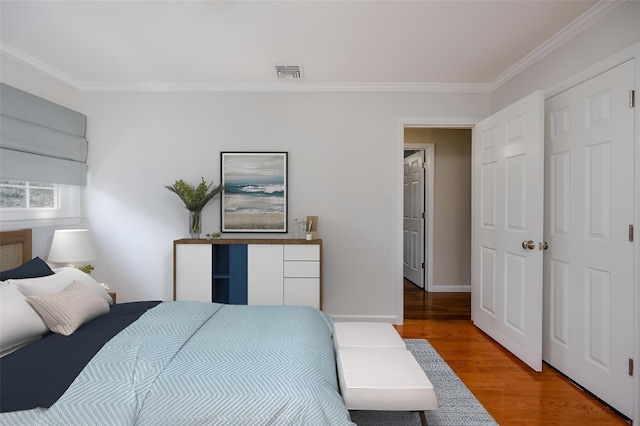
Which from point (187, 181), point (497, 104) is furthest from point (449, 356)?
point (187, 181)

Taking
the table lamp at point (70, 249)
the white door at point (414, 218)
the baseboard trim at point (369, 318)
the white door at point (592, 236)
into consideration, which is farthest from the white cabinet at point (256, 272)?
the white door at point (414, 218)

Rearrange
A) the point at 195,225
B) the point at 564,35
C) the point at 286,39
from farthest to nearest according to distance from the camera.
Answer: the point at 195,225, the point at 286,39, the point at 564,35

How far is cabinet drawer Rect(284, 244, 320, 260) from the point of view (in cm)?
335

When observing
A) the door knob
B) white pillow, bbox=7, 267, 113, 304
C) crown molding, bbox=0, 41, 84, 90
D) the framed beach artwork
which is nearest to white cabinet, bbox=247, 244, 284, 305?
the framed beach artwork

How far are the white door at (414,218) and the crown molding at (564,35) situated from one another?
2.11 m

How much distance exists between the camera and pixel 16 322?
64.2 inches

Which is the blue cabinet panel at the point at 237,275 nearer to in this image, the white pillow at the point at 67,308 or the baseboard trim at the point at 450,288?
the white pillow at the point at 67,308

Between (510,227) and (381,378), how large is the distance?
200cm

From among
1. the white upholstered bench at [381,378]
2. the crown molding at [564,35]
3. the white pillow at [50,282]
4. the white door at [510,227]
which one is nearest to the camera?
the white upholstered bench at [381,378]

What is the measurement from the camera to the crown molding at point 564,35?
2203 millimetres

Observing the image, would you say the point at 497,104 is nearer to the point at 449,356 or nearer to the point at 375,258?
the point at 375,258

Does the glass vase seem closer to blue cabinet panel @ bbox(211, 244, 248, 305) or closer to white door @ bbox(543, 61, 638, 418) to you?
blue cabinet panel @ bbox(211, 244, 248, 305)

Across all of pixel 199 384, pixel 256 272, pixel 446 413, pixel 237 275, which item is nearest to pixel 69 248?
pixel 237 275

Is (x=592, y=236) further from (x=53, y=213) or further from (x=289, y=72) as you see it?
(x=53, y=213)
